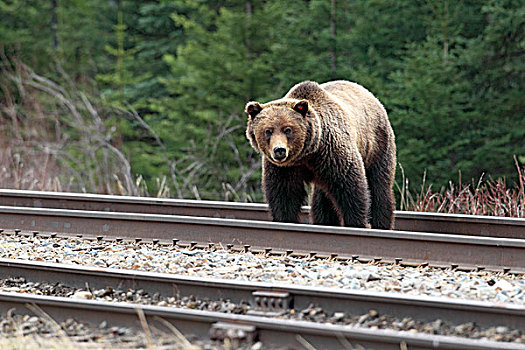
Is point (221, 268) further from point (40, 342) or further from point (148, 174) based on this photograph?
point (148, 174)

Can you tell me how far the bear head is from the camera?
632cm

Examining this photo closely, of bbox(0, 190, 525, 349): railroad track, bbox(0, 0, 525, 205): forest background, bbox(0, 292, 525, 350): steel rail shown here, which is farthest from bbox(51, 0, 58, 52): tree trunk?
bbox(0, 292, 525, 350): steel rail

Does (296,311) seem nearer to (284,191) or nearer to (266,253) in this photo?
(266,253)

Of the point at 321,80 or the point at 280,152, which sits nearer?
the point at 280,152

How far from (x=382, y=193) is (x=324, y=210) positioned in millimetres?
613

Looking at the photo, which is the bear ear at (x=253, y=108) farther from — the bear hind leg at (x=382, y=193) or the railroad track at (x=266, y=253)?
the bear hind leg at (x=382, y=193)

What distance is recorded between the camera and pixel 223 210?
7477mm

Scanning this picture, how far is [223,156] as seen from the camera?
53.0ft

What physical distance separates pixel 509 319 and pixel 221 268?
2241mm

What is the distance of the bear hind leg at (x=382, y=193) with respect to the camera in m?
7.08

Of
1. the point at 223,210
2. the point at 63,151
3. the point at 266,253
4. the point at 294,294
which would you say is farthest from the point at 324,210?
the point at 63,151

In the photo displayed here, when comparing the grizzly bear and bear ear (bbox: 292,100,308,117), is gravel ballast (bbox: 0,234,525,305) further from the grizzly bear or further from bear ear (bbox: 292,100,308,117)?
bear ear (bbox: 292,100,308,117)

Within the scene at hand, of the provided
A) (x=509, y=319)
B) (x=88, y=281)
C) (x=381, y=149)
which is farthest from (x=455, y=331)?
(x=381, y=149)

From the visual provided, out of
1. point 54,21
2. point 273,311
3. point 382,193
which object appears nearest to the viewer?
point 273,311
